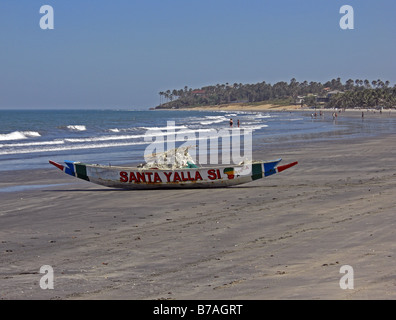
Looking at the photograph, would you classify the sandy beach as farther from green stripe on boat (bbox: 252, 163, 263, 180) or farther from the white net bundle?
the white net bundle

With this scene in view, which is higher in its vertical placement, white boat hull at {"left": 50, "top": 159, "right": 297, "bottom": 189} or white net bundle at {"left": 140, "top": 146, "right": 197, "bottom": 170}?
white net bundle at {"left": 140, "top": 146, "right": 197, "bottom": 170}

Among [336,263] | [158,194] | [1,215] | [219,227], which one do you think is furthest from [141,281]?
[158,194]

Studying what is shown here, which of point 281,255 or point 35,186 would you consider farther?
point 35,186

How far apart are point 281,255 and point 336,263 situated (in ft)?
3.20

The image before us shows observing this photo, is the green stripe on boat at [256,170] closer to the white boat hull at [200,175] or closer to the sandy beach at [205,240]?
the white boat hull at [200,175]

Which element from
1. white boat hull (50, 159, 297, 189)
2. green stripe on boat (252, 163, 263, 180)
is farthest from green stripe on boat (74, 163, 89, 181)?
green stripe on boat (252, 163, 263, 180)

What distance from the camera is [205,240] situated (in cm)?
1075

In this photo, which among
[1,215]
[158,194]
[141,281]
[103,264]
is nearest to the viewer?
[141,281]

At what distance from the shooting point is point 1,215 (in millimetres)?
13953

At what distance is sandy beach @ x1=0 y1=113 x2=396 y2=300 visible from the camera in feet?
25.8

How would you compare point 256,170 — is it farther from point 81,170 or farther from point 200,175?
point 81,170

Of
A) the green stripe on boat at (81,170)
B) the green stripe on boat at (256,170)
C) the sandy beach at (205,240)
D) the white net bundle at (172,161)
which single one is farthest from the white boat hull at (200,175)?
the green stripe on boat at (81,170)
